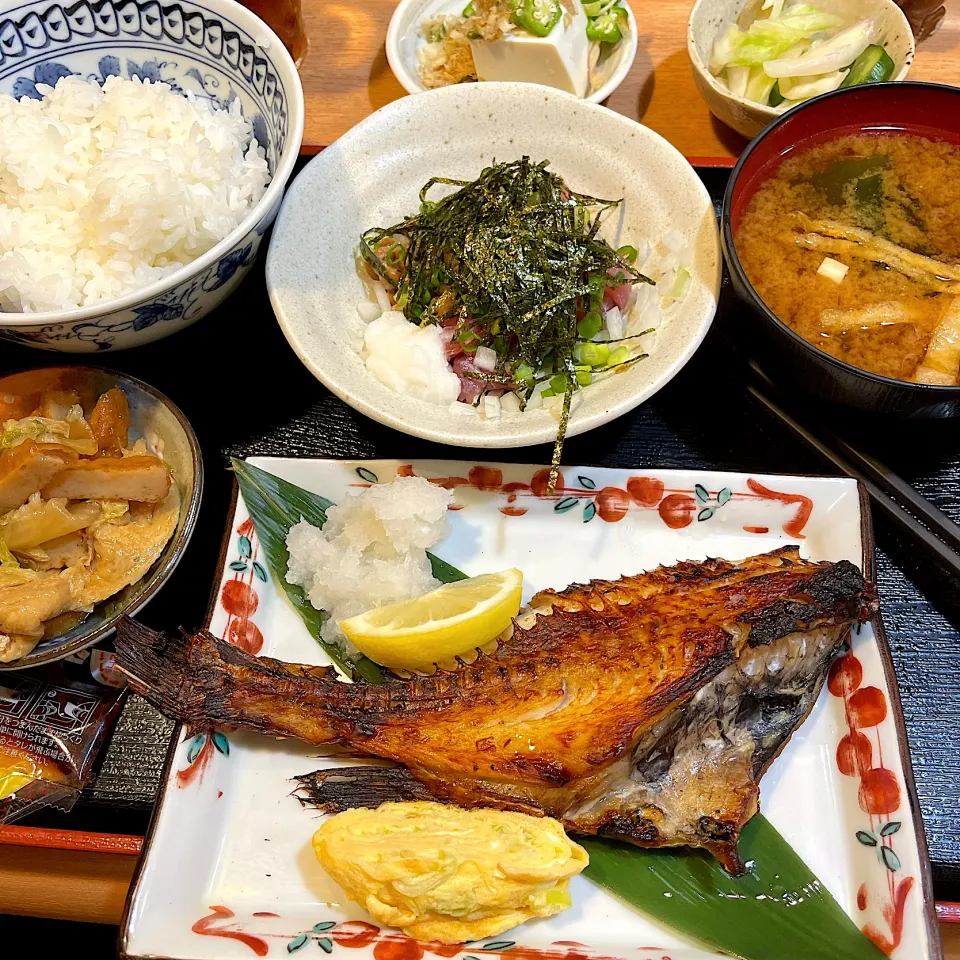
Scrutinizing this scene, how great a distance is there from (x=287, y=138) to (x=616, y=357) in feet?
3.24

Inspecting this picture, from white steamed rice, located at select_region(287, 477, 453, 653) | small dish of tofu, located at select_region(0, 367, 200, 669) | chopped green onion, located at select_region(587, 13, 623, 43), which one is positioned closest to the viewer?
small dish of tofu, located at select_region(0, 367, 200, 669)

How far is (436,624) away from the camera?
1604 millimetres

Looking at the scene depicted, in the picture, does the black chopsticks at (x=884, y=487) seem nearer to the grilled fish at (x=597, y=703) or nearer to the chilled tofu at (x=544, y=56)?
the grilled fish at (x=597, y=703)

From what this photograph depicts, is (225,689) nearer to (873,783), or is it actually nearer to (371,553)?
(371,553)

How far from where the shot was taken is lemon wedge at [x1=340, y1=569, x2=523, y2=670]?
1604 mm

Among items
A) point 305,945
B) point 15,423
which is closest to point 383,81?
point 15,423

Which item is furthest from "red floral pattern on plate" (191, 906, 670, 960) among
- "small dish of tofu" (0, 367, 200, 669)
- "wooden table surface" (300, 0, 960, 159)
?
"wooden table surface" (300, 0, 960, 159)

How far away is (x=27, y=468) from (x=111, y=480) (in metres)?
0.17

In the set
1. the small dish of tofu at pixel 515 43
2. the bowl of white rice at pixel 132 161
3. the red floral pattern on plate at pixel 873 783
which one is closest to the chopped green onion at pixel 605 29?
the small dish of tofu at pixel 515 43

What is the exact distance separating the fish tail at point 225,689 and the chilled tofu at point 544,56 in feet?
6.62

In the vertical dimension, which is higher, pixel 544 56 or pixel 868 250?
pixel 544 56

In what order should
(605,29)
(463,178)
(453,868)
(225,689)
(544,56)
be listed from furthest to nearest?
1. (605,29)
2. (544,56)
3. (463,178)
4. (225,689)
5. (453,868)

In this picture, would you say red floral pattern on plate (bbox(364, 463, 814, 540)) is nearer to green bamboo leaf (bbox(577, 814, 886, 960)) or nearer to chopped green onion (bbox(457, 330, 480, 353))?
chopped green onion (bbox(457, 330, 480, 353))

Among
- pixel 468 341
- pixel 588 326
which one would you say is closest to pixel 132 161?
pixel 468 341
